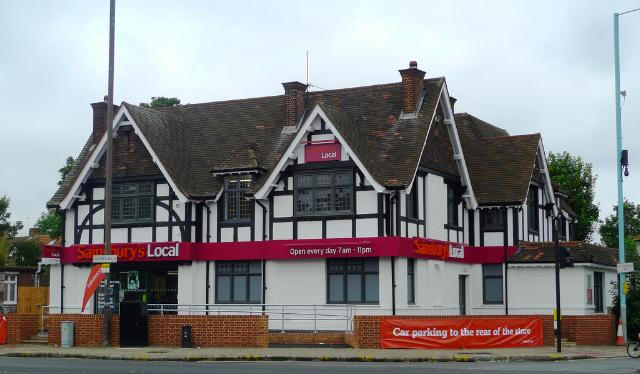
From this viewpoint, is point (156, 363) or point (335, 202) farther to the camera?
point (335, 202)

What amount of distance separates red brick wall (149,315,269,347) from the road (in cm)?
428

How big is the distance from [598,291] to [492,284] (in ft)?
14.5

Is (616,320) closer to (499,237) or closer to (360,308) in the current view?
(499,237)

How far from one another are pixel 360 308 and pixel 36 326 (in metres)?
12.4

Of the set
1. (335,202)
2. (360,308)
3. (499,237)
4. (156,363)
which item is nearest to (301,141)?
(335,202)

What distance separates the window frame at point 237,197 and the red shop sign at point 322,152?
113 inches

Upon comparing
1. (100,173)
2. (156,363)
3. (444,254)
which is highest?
(100,173)

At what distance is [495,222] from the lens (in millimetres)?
44438

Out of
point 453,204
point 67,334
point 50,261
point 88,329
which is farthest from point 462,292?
point 50,261

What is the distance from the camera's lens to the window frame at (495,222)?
44.1m

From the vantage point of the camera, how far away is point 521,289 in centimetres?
4319

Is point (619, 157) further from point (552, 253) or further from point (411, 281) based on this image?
point (411, 281)

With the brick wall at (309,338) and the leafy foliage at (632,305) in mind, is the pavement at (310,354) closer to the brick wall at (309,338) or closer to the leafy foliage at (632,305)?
the brick wall at (309,338)

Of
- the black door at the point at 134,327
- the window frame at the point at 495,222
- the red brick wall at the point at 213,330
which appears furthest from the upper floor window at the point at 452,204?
the black door at the point at 134,327
